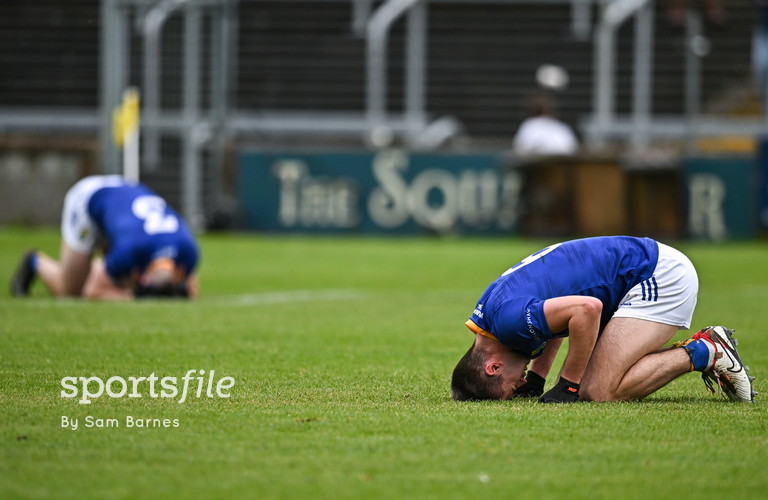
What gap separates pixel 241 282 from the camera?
554 inches

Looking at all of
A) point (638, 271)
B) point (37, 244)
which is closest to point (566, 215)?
point (37, 244)

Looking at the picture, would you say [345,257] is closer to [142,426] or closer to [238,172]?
[238,172]

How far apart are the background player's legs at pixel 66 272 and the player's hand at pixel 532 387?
655 centimetres

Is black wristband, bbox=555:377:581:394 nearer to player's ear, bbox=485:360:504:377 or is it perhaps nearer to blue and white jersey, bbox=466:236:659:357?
blue and white jersey, bbox=466:236:659:357

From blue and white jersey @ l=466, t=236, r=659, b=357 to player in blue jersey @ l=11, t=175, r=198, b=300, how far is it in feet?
18.0

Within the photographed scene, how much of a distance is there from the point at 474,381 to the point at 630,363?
0.77m

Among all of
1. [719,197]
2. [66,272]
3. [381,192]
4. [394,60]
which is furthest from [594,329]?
[394,60]

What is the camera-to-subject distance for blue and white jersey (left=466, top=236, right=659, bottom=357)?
5816 millimetres

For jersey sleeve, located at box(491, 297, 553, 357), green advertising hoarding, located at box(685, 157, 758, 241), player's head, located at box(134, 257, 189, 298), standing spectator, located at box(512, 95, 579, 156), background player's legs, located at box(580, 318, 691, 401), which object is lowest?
green advertising hoarding, located at box(685, 157, 758, 241)

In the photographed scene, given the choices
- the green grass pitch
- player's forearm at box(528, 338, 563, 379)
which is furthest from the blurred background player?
player's forearm at box(528, 338, 563, 379)

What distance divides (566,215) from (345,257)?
5343 mm

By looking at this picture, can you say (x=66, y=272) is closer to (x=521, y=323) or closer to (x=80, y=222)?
(x=80, y=222)

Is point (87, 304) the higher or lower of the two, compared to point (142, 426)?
lower

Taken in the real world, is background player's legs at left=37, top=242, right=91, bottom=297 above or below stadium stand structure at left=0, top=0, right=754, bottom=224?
below
